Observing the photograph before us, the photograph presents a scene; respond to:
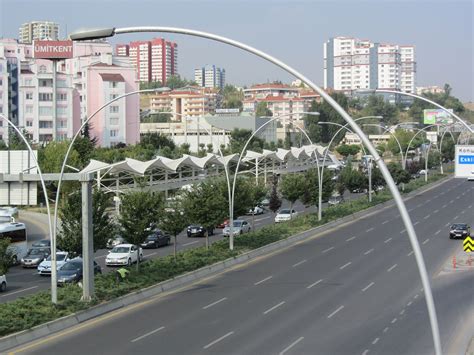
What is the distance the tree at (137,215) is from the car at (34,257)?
6669 millimetres

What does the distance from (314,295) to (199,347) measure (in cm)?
987

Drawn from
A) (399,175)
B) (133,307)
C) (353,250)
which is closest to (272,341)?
(133,307)

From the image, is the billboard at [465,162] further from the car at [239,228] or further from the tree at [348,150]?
the tree at [348,150]

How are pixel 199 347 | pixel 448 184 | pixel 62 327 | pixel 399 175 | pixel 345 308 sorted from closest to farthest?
pixel 199 347 → pixel 62 327 → pixel 345 308 → pixel 399 175 → pixel 448 184

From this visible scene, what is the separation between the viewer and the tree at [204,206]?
4241 cm

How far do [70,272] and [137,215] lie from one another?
3892 mm

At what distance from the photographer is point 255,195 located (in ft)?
173

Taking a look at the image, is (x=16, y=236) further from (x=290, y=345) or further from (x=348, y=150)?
(x=348, y=150)

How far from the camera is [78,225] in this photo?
34594 mm

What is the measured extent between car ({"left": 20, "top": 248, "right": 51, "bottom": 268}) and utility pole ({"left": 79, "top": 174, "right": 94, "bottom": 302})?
36.5 ft

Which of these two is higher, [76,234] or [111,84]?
[111,84]

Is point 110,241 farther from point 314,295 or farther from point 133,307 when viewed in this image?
point 314,295

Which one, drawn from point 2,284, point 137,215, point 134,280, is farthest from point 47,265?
point 134,280

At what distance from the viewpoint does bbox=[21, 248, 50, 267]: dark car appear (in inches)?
1580
